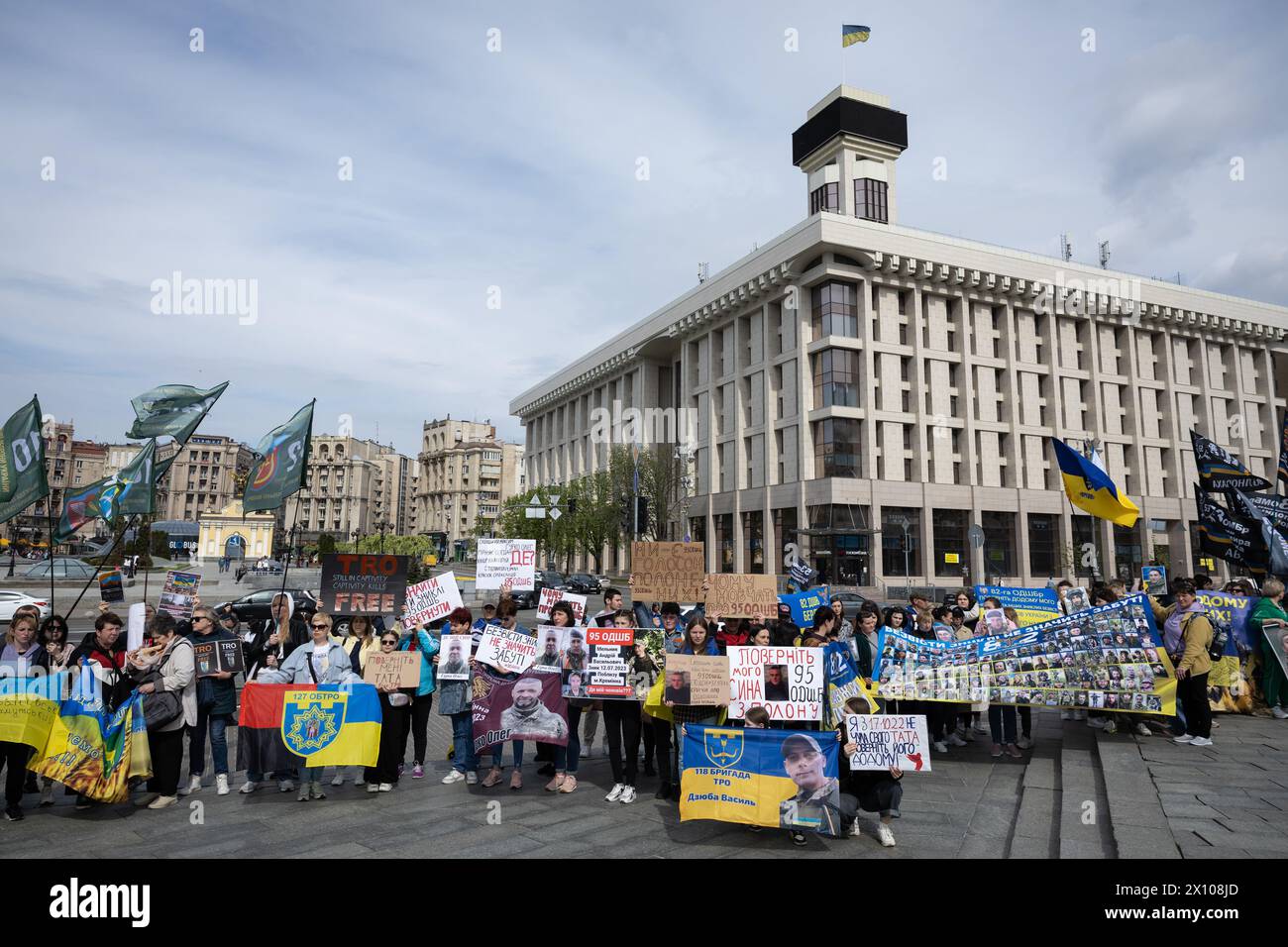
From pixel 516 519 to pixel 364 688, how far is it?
7328cm

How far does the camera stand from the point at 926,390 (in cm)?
5194

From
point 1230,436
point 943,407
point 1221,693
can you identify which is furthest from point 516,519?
point 1221,693

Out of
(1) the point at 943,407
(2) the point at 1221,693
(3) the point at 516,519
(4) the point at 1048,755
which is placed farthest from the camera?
(3) the point at 516,519

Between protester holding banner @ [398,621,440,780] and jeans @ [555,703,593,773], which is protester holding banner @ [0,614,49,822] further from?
jeans @ [555,703,593,773]

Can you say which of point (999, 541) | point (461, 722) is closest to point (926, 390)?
point (999, 541)

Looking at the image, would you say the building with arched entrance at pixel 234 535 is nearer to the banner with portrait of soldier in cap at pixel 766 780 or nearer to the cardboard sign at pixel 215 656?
the cardboard sign at pixel 215 656

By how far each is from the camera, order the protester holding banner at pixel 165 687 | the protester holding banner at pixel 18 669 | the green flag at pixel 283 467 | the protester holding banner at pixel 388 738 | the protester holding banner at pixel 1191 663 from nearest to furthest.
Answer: the protester holding banner at pixel 18 669 < the protester holding banner at pixel 165 687 < the protester holding banner at pixel 388 738 < the protester holding banner at pixel 1191 663 < the green flag at pixel 283 467

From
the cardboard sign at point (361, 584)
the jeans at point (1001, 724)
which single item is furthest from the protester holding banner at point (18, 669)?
the jeans at point (1001, 724)

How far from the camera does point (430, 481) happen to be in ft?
511

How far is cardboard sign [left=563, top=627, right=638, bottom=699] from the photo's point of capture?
25.3 ft

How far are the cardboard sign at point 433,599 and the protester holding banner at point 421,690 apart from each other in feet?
1.67

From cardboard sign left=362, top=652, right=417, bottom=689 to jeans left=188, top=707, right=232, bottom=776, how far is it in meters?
1.51

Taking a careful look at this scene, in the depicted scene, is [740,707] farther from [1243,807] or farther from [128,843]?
[128,843]

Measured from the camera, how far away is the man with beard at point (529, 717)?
7891 millimetres
